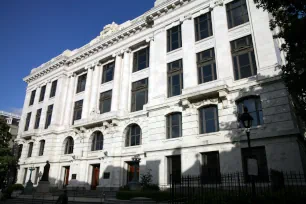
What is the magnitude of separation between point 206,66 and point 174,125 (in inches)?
257

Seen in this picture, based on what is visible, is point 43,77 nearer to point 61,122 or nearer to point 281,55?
point 61,122

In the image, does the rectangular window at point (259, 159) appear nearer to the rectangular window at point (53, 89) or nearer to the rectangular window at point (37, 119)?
the rectangular window at point (53, 89)

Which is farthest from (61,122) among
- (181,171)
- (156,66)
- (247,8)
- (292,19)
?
(292,19)

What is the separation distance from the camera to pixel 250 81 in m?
20.1

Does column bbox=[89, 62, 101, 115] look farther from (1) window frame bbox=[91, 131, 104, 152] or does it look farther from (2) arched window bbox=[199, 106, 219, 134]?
(2) arched window bbox=[199, 106, 219, 134]

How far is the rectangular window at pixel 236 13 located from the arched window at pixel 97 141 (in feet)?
65.5

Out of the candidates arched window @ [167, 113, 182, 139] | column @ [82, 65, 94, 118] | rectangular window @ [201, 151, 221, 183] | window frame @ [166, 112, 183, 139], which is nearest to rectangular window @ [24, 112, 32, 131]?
column @ [82, 65, 94, 118]

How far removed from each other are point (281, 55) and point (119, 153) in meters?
19.1

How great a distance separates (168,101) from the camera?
24.5 metres

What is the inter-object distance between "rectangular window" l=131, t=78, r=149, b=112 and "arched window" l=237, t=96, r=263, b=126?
11.5 metres

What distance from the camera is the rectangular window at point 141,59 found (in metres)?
30.5

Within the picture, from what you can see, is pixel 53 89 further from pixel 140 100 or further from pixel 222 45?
pixel 222 45

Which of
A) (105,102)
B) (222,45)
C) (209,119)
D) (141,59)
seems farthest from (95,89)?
(222,45)

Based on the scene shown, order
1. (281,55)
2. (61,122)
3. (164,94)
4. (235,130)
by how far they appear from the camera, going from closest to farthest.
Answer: (235,130), (281,55), (164,94), (61,122)
